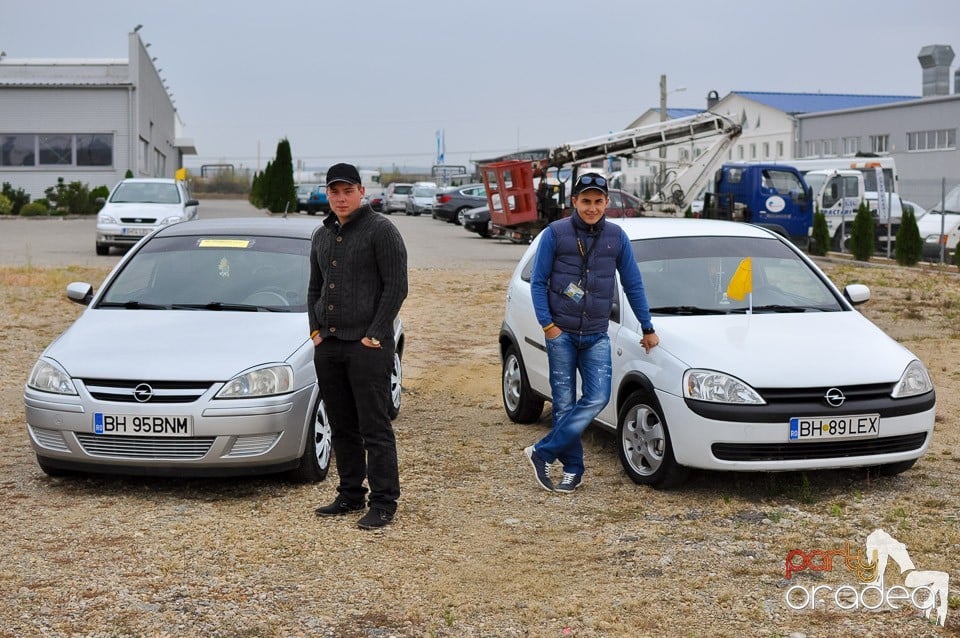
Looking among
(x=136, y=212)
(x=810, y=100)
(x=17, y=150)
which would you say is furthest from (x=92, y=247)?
(x=810, y=100)

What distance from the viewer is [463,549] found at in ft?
18.1

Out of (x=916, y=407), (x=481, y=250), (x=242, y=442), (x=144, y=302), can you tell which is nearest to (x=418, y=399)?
(x=144, y=302)

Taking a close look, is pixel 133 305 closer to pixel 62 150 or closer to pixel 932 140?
pixel 62 150

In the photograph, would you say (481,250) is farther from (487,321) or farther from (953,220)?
(487,321)

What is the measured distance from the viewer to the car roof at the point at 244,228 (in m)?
8.01

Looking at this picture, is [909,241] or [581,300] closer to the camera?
[581,300]

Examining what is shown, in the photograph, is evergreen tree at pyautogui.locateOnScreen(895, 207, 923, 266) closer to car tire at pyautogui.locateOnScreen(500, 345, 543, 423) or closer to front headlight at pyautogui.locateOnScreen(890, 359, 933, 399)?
car tire at pyautogui.locateOnScreen(500, 345, 543, 423)

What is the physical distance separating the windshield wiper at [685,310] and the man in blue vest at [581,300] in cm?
54

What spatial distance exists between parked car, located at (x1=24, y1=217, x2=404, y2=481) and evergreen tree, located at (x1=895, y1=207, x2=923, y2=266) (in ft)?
67.1

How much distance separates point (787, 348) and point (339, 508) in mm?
2594

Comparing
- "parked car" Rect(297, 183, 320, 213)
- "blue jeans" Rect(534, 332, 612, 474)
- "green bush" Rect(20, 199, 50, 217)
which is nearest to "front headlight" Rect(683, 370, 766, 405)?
"blue jeans" Rect(534, 332, 612, 474)

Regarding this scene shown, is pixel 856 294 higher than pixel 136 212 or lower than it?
lower

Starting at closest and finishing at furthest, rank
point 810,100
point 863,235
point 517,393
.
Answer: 1. point 517,393
2. point 863,235
3. point 810,100

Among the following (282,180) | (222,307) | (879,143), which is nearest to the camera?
(222,307)
